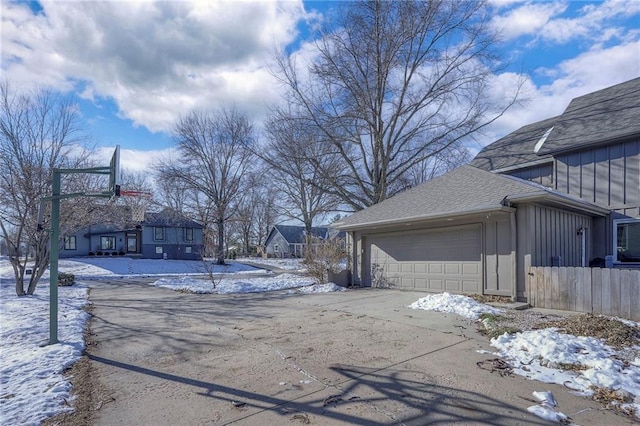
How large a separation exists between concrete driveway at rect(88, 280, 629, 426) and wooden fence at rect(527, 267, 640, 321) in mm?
2567

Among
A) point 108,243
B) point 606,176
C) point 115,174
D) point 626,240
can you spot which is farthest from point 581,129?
point 108,243

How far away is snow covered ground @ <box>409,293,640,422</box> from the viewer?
3.79 metres

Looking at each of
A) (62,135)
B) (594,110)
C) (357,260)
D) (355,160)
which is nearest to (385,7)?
(355,160)

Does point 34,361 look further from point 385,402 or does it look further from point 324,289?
point 324,289

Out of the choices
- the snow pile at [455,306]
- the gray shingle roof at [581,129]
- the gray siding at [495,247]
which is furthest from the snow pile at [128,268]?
the snow pile at [455,306]

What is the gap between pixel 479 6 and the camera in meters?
18.9

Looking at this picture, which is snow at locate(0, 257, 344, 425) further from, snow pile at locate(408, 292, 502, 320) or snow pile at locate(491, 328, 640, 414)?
snow pile at locate(491, 328, 640, 414)

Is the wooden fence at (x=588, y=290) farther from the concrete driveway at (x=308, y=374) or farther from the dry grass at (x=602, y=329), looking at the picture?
the concrete driveway at (x=308, y=374)

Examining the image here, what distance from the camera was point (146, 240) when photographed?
35.0 m

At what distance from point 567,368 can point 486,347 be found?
1.12 m

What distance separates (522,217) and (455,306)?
10.2ft

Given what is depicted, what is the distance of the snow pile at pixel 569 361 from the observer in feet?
13.1

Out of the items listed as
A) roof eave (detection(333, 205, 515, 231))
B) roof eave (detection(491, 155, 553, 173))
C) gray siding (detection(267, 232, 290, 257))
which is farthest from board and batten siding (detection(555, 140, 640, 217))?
gray siding (detection(267, 232, 290, 257))

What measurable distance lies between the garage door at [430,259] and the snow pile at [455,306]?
6.53 feet
